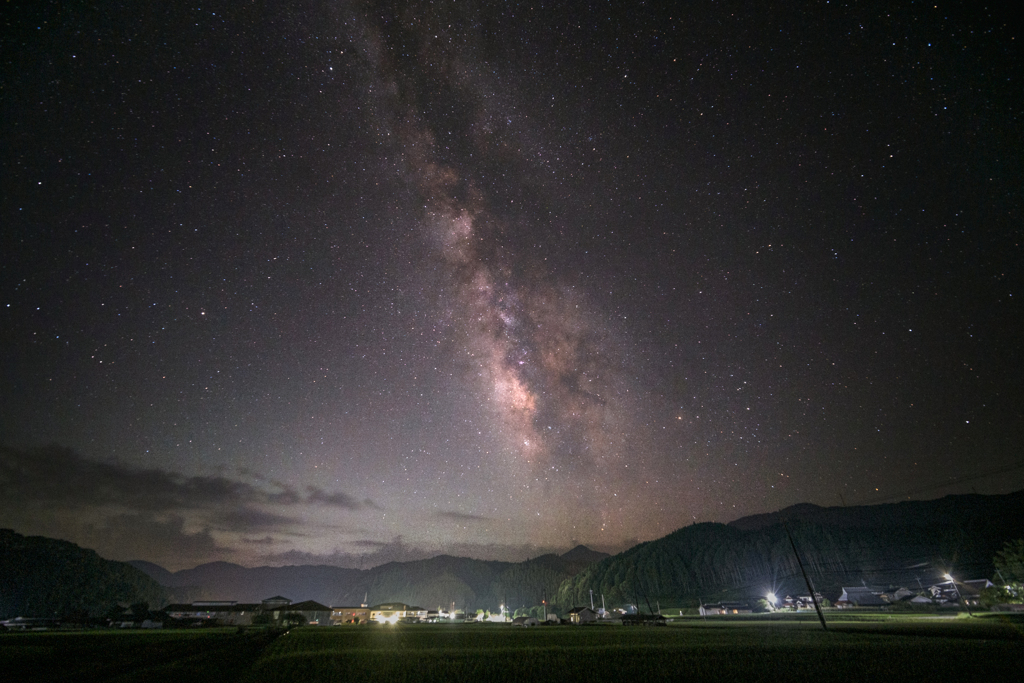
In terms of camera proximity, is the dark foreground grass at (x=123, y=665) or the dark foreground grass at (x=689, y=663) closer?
the dark foreground grass at (x=689, y=663)

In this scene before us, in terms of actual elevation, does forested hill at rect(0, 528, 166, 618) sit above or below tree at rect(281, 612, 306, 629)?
above

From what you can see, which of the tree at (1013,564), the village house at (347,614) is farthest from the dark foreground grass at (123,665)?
the village house at (347,614)

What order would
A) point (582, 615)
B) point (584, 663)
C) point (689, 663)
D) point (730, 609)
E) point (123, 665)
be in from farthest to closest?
point (730, 609)
point (582, 615)
point (123, 665)
point (584, 663)
point (689, 663)

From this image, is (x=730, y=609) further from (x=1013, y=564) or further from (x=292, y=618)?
(x=292, y=618)

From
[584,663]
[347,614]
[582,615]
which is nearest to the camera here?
[584,663]

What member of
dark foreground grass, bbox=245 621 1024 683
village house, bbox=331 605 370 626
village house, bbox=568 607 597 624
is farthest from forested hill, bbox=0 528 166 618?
dark foreground grass, bbox=245 621 1024 683

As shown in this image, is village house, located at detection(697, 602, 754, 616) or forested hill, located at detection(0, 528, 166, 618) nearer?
village house, located at detection(697, 602, 754, 616)

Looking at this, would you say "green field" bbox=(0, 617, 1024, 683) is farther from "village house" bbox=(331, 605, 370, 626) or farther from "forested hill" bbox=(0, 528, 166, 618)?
"forested hill" bbox=(0, 528, 166, 618)

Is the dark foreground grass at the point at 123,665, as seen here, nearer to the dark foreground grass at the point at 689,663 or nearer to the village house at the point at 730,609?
the dark foreground grass at the point at 689,663

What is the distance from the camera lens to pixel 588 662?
74.9ft

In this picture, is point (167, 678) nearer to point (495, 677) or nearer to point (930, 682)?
point (495, 677)

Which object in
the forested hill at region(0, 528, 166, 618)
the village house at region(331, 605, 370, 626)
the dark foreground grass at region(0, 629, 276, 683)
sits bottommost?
the dark foreground grass at region(0, 629, 276, 683)

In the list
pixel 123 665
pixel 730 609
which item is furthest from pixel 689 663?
pixel 730 609

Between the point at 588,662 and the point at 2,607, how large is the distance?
250 m
